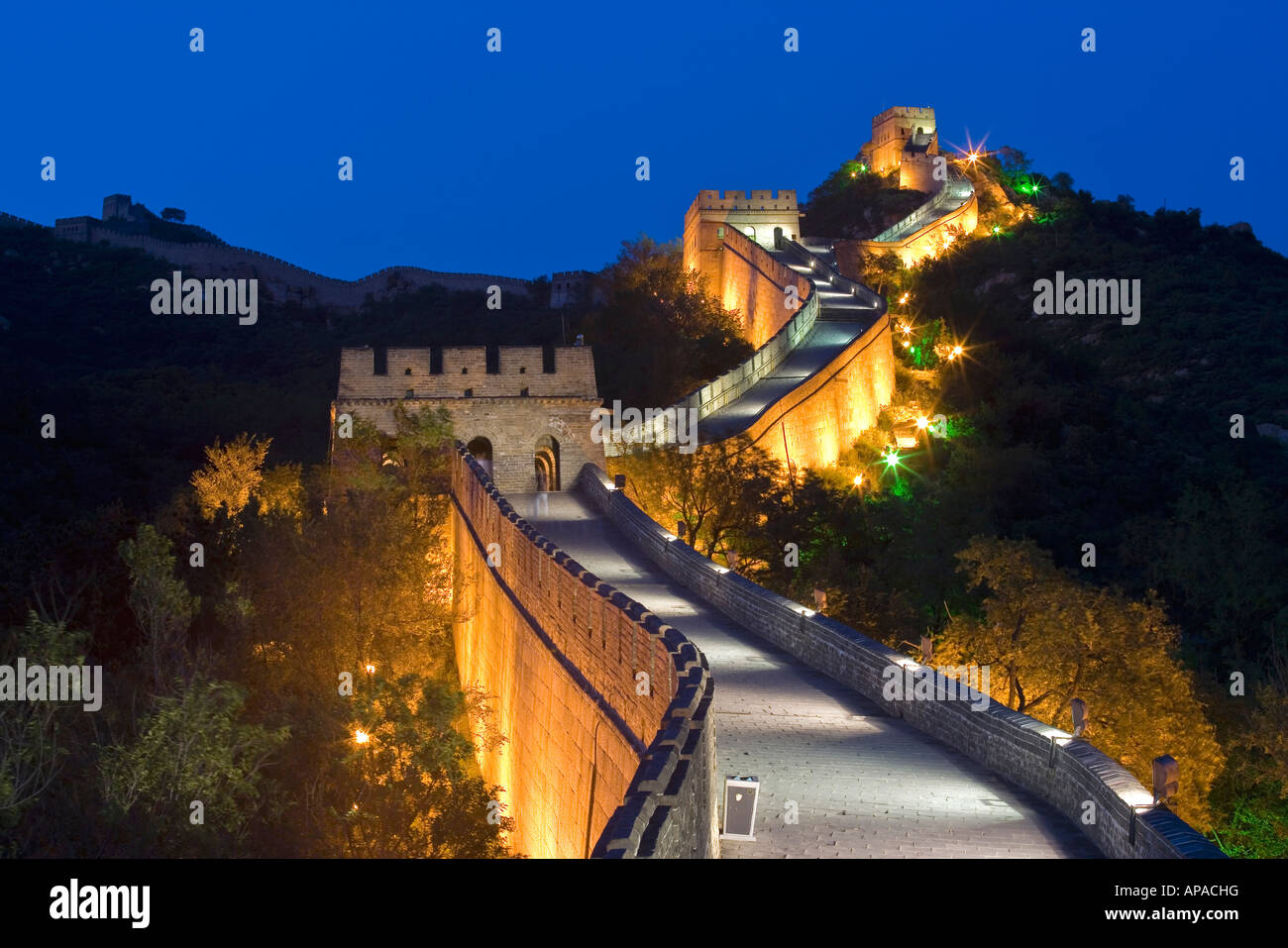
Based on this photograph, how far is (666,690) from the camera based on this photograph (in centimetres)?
969

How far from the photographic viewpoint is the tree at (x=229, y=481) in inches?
1206

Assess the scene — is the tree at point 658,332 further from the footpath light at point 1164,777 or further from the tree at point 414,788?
the footpath light at point 1164,777

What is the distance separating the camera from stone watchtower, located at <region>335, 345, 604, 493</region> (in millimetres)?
26531

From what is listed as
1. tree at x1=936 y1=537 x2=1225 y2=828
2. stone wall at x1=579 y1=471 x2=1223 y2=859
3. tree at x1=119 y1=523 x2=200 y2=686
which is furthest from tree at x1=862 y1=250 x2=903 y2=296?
stone wall at x1=579 y1=471 x2=1223 y2=859

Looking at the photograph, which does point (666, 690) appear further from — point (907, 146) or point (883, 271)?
point (907, 146)

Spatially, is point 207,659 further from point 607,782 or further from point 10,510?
point 10,510

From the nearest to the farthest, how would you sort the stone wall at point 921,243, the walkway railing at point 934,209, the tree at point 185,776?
the tree at point 185,776 → the stone wall at point 921,243 → the walkway railing at point 934,209

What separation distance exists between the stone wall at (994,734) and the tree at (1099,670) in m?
3.37

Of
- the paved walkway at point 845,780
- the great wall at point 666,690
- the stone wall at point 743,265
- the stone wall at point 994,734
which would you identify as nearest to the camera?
the stone wall at point 994,734

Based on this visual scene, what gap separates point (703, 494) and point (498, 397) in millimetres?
4365

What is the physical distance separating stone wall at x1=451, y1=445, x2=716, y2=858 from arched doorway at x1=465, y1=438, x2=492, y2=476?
692 centimetres

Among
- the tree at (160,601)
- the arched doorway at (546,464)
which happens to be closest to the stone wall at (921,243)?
the arched doorway at (546,464)
